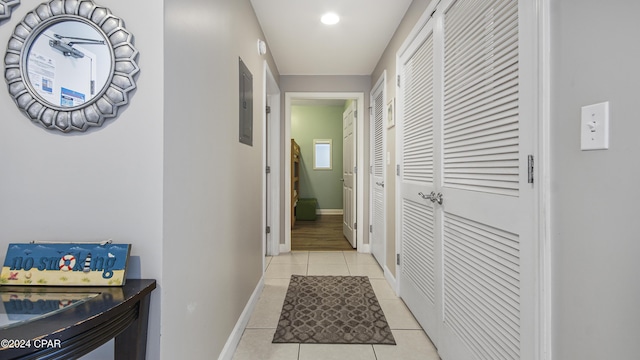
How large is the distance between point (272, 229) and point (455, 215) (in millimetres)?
2571

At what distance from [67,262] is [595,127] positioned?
1503 mm

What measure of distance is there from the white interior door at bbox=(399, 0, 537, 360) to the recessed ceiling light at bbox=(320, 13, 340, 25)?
2.44 feet

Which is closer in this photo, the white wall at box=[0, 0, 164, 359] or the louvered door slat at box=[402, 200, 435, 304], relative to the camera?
the white wall at box=[0, 0, 164, 359]

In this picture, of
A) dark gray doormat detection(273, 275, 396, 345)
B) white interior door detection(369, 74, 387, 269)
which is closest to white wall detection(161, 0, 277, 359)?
dark gray doormat detection(273, 275, 396, 345)

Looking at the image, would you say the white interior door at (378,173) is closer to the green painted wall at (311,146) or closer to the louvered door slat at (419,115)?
the louvered door slat at (419,115)

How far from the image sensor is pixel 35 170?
98 centimetres

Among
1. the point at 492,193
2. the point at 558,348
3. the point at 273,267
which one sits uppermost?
the point at 492,193

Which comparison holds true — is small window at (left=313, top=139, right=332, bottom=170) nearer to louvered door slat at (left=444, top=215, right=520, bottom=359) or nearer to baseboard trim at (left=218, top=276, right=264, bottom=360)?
baseboard trim at (left=218, top=276, right=264, bottom=360)

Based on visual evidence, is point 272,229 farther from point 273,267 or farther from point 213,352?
point 213,352

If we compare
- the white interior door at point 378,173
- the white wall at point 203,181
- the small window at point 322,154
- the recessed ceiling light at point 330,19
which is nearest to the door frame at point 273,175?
the white interior door at point 378,173

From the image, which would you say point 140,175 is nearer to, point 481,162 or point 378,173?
point 481,162

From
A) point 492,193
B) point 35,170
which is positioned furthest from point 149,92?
point 492,193

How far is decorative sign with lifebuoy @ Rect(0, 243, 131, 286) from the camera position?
88 cm

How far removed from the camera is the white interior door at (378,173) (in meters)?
3.11
